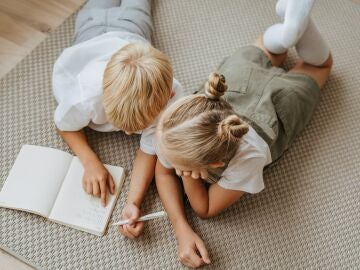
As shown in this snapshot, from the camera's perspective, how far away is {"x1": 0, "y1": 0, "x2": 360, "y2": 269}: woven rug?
2.93ft

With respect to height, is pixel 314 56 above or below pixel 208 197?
above

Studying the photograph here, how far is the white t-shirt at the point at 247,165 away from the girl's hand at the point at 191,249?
134 millimetres

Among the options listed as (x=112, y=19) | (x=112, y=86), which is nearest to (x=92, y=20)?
(x=112, y=19)

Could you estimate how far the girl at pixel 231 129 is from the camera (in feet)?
2.13

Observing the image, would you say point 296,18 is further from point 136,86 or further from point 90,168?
point 90,168

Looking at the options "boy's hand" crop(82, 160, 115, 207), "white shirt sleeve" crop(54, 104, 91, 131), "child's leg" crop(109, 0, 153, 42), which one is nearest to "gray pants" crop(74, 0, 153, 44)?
"child's leg" crop(109, 0, 153, 42)

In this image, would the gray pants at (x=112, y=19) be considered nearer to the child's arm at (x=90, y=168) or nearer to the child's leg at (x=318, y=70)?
the child's arm at (x=90, y=168)

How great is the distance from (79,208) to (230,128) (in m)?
0.45

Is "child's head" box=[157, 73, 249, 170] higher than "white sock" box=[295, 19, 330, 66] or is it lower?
higher

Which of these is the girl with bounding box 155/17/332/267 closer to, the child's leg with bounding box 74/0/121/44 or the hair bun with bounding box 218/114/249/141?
the hair bun with bounding box 218/114/249/141

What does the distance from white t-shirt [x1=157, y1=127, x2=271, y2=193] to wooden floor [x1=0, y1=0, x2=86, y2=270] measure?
672 mm

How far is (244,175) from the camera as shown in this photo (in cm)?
80

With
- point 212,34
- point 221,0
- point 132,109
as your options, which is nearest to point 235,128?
point 132,109

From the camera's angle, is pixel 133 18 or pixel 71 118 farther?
pixel 133 18
